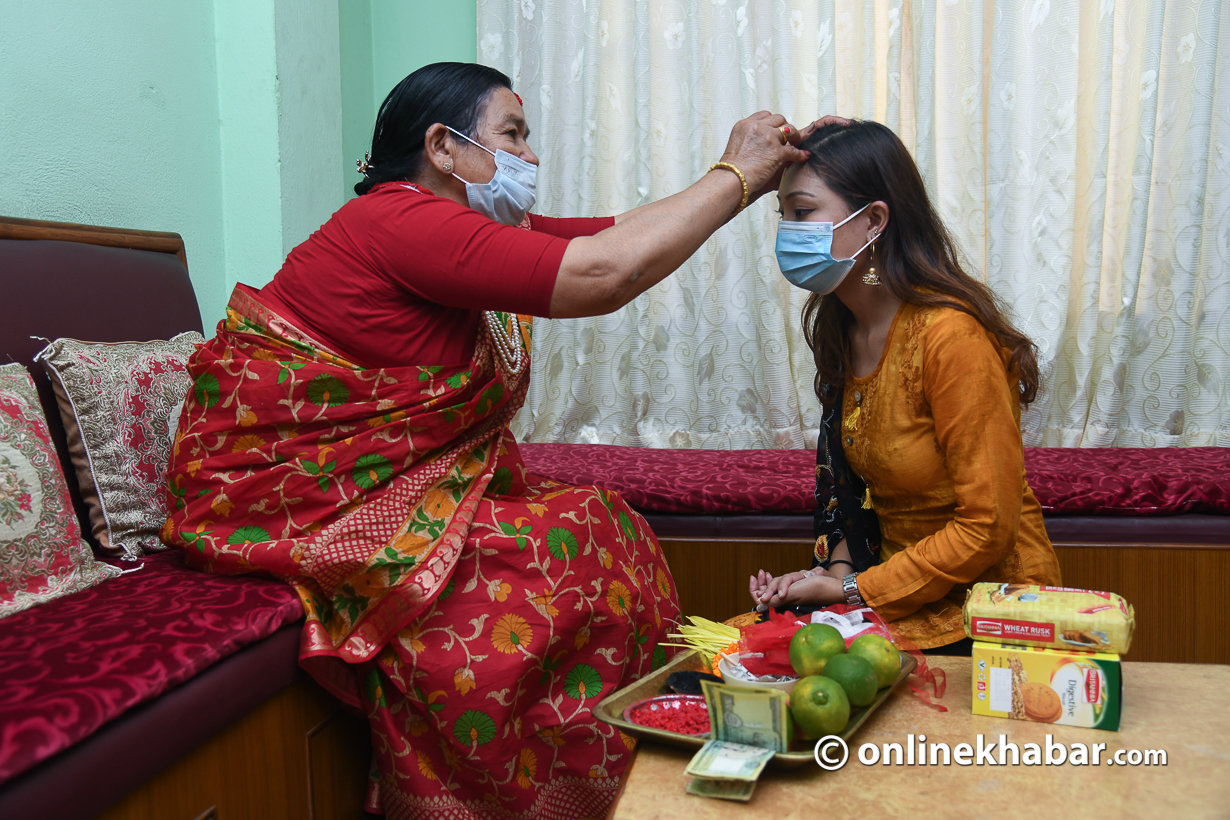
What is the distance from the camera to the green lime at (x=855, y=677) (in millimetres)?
873

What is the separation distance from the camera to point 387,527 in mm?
1230

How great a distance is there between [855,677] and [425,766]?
651 mm

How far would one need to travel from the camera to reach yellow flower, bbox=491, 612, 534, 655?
118 centimetres

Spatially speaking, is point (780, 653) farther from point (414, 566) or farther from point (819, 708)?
point (414, 566)

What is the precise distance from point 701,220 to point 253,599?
31.7 inches

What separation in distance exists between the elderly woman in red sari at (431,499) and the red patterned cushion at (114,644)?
69 mm

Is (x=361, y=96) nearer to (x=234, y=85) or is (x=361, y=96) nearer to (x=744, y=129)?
(x=234, y=85)

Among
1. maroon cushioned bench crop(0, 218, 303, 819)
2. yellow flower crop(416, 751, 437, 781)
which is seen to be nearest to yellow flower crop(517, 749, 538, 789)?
yellow flower crop(416, 751, 437, 781)

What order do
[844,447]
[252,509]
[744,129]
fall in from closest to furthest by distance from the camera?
1. [252,509]
2. [744,129]
3. [844,447]

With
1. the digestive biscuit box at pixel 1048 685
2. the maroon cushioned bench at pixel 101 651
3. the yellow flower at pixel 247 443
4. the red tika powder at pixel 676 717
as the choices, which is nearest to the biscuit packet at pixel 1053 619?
the digestive biscuit box at pixel 1048 685

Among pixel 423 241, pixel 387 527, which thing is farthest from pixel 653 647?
pixel 423 241

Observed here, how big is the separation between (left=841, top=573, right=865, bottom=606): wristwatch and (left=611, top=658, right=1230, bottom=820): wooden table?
0.33 metres

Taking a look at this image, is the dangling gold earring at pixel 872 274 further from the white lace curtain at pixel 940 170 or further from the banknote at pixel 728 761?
the white lace curtain at pixel 940 170

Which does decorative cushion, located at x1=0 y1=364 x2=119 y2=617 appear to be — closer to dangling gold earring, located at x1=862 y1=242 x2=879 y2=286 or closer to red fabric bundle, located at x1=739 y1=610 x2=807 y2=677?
red fabric bundle, located at x1=739 y1=610 x2=807 y2=677
